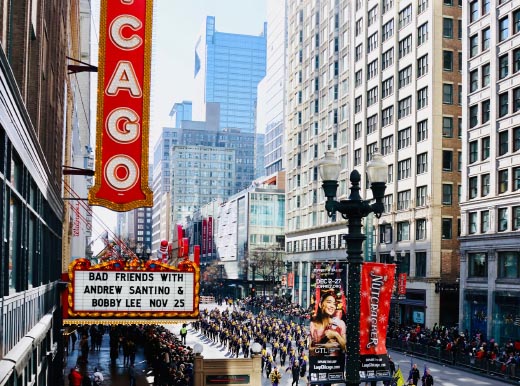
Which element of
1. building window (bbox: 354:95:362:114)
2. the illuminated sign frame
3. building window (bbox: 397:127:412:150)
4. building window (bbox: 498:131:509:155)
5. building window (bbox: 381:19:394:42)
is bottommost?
the illuminated sign frame

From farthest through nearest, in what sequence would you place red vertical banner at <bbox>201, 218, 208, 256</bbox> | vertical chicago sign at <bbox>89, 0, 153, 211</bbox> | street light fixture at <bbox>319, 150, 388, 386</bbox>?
1. red vertical banner at <bbox>201, 218, 208, 256</bbox>
2. vertical chicago sign at <bbox>89, 0, 153, 211</bbox>
3. street light fixture at <bbox>319, 150, 388, 386</bbox>

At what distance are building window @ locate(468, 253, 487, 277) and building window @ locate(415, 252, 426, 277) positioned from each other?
25.2 ft

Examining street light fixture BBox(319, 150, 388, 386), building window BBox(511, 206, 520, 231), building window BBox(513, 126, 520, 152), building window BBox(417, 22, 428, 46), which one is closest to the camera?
street light fixture BBox(319, 150, 388, 386)

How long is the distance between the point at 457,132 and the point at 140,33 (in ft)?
153

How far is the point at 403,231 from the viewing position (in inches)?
2805

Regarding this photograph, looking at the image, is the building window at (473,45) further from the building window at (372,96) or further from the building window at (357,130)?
the building window at (357,130)

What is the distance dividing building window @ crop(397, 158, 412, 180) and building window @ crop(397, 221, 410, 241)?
15.0 feet

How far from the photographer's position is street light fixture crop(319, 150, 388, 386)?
12.7 metres

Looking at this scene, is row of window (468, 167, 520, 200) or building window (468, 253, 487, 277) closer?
row of window (468, 167, 520, 200)

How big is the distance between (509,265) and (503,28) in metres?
17.9

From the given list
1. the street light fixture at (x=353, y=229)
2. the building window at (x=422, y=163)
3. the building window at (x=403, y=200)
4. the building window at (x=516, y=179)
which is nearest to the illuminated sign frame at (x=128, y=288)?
the street light fixture at (x=353, y=229)

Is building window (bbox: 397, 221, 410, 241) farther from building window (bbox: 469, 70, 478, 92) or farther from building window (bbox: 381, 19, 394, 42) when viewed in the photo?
building window (bbox: 381, 19, 394, 42)

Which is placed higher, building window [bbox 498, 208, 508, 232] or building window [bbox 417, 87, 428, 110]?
building window [bbox 417, 87, 428, 110]

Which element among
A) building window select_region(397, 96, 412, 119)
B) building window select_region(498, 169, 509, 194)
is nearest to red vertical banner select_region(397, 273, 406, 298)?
building window select_region(498, 169, 509, 194)
